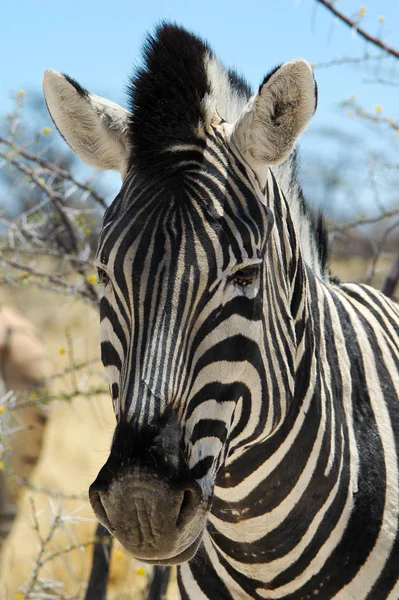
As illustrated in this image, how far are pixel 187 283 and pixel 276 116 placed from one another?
625 mm

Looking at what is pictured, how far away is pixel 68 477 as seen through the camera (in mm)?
11836

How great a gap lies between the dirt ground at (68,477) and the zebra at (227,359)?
428 mm

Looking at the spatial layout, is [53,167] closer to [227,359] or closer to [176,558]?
[227,359]

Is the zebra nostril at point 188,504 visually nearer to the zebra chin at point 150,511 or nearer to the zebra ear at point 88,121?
the zebra chin at point 150,511

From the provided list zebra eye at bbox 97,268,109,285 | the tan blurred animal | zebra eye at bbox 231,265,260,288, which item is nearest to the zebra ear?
zebra eye at bbox 97,268,109,285

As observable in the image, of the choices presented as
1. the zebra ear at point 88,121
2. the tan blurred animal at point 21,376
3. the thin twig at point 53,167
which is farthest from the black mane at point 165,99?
the tan blurred animal at point 21,376

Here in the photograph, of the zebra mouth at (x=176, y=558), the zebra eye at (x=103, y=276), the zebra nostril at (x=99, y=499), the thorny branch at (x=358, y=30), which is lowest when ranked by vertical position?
the zebra mouth at (x=176, y=558)

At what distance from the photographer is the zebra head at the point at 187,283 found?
197cm

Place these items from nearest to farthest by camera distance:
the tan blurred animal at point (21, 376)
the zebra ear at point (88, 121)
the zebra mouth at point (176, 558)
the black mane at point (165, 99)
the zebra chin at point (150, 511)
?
the zebra chin at point (150, 511), the zebra mouth at point (176, 558), the black mane at point (165, 99), the zebra ear at point (88, 121), the tan blurred animal at point (21, 376)

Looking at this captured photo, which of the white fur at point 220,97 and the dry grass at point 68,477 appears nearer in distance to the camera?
the white fur at point 220,97

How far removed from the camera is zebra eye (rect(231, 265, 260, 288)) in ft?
7.09

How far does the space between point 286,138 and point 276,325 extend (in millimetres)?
570

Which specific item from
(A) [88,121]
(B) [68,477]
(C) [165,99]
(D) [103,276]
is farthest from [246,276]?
(B) [68,477]

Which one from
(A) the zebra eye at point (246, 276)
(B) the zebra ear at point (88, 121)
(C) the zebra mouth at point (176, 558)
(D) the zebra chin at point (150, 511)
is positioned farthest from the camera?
(B) the zebra ear at point (88, 121)
